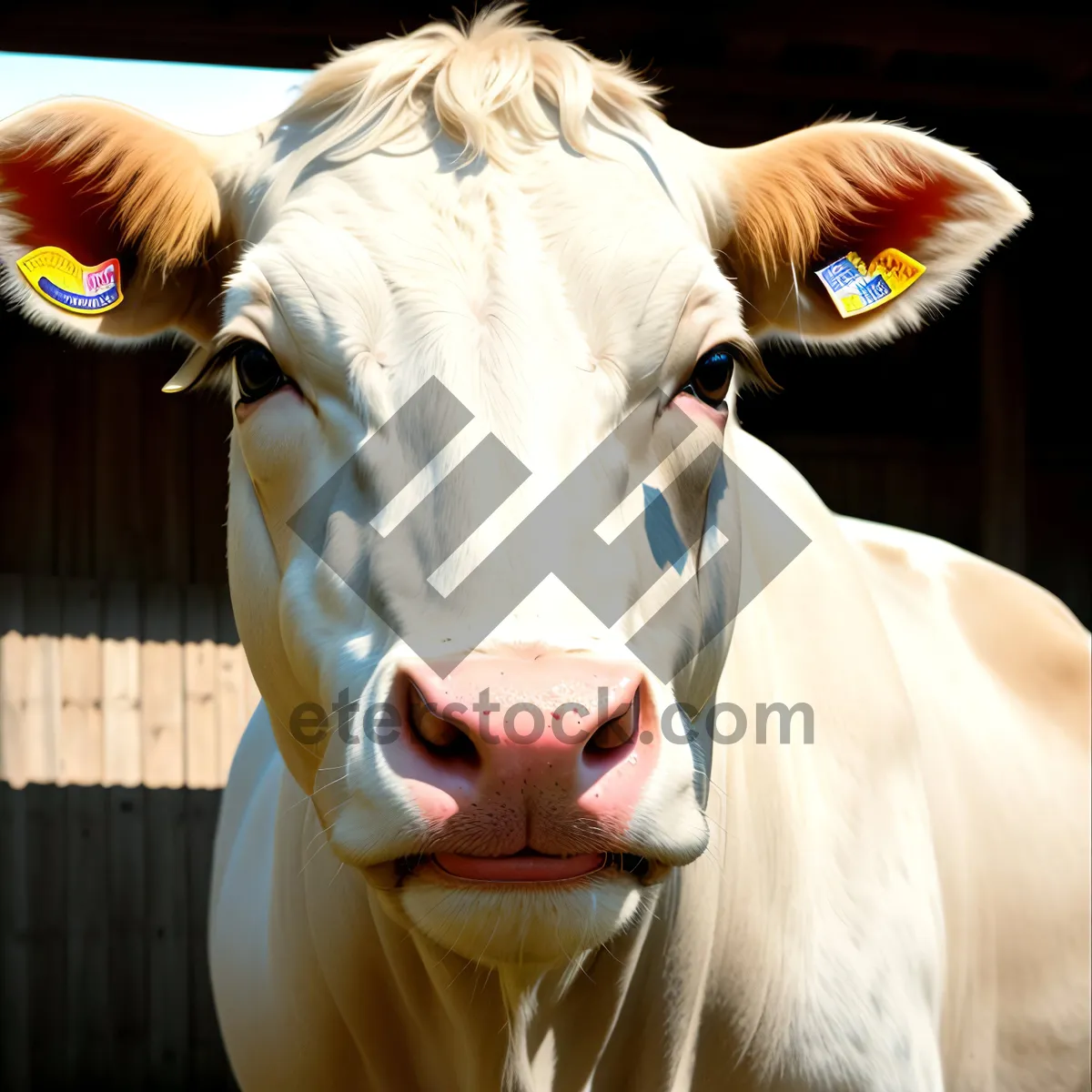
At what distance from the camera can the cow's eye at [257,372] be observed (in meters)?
2.06

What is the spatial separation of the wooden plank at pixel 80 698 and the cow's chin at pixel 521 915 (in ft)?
17.8

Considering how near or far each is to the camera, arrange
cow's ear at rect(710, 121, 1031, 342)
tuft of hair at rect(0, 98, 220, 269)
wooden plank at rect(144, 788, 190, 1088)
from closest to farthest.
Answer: tuft of hair at rect(0, 98, 220, 269), cow's ear at rect(710, 121, 1031, 342), wooden plank at rect(144, 788, 190, 1088)

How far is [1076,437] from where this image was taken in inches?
319

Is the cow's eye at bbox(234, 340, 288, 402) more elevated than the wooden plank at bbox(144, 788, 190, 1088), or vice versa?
the cow's eye at bbox(234, 340, 288, 402)

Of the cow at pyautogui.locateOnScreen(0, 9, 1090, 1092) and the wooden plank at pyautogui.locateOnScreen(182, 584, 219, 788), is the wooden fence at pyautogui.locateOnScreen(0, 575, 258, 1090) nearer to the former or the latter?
the wooden plank at pyautogui.locateOnScreen(182, 584, 219, 788)

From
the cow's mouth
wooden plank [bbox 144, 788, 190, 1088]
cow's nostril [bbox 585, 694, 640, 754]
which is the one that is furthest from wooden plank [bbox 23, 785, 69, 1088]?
cow's nostril [bbox 585, 694, 640, 754]

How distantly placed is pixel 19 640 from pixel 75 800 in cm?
84

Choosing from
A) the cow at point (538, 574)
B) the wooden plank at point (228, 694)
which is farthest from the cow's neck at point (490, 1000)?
the wooden plank at point (228, 694)

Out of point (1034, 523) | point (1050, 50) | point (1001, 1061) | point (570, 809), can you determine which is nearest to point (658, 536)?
point (570, 809)

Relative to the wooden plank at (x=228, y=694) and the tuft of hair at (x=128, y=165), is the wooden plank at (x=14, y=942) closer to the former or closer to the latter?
the wooden plank at (x=228, y=694)

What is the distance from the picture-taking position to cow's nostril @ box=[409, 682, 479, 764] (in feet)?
5.06

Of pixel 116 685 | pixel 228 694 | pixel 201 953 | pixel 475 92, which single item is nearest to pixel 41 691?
pixel 116 685

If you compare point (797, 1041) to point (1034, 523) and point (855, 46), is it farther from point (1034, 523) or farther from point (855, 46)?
point (1034, 523)

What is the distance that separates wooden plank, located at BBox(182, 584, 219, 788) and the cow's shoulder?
13.1 feet
